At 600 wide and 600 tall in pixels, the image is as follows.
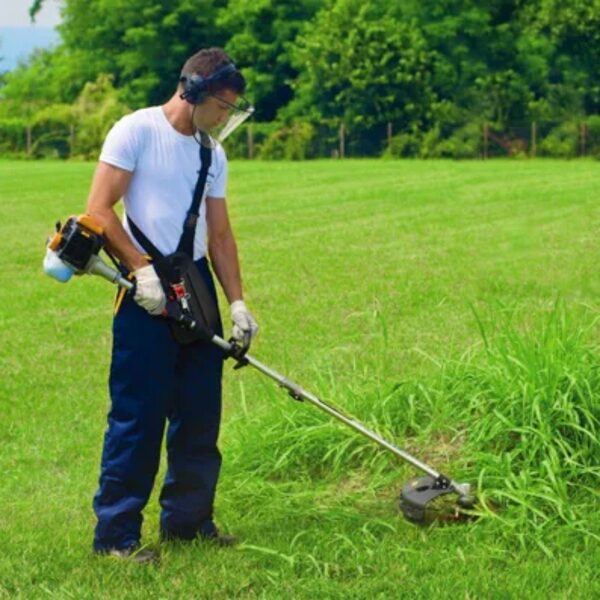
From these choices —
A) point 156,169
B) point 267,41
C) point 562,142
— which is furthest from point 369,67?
point 156,169

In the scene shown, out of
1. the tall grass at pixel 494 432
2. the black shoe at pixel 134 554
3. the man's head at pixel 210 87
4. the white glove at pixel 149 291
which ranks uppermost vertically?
the man's head at pixel 210 87

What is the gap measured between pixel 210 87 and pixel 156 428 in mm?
1220

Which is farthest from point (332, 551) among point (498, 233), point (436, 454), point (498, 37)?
point (498, 37)

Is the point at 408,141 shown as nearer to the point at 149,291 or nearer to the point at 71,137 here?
the point at 71,137

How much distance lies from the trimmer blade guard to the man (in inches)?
30.9

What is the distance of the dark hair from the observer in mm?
4922

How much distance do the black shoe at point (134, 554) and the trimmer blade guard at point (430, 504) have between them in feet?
3.28

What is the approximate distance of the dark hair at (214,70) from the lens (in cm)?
492

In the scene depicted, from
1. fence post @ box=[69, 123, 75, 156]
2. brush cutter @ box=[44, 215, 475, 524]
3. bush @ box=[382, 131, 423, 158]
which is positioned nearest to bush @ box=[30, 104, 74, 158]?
fence post @ box=[69, 123, 75, 156]

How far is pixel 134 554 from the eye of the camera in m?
5.07

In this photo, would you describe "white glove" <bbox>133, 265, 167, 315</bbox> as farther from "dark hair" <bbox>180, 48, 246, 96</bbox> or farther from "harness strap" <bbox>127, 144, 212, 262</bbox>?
"dark hair" <bbox>180, 48, 246, 96</bbox>

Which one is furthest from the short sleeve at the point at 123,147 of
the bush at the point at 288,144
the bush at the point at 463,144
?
the bush at the point at 463,144

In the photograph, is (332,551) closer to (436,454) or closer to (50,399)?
(436,454)

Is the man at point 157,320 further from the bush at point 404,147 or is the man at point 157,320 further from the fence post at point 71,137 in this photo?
the fence post at point 71,137
